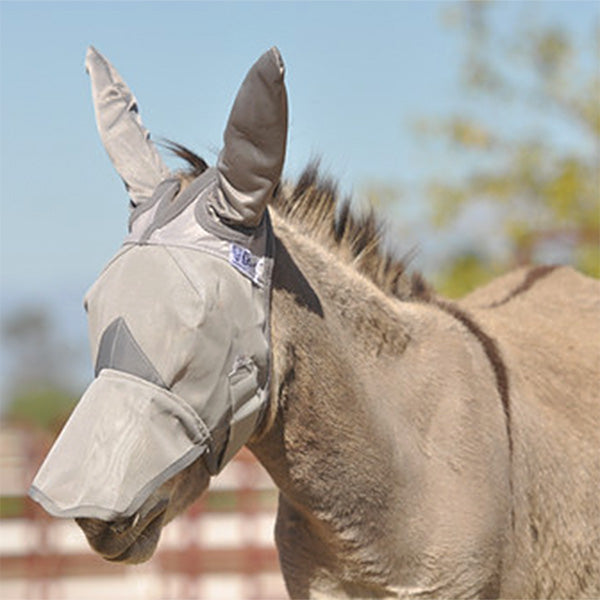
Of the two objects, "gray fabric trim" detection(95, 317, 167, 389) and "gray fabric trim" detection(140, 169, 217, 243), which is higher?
"gray fabric trim" detection(140, 169, 217, 243)

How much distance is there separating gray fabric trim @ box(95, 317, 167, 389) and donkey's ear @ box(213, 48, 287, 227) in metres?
0.42

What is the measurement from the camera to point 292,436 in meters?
3.47

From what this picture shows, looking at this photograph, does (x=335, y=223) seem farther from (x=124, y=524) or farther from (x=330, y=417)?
(x=124, y=524)

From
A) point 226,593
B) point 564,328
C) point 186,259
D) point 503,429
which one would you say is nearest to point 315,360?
point 186,259

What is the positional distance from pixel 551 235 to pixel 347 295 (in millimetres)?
10822

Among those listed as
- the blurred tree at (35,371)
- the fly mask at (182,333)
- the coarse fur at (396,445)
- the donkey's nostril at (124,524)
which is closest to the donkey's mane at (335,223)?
the coarse fur at (396,445)

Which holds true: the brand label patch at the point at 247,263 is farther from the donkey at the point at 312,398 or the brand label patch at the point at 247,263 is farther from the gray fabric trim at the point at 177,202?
the gray fabric trim at the point at 177,202

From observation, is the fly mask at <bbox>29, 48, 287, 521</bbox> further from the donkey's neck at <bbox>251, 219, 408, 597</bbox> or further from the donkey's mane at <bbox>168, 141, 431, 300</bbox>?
the donkey's mane at <bbox>168, 141, 431, 300</bbox>

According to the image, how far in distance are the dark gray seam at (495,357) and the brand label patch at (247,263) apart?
1.07 m

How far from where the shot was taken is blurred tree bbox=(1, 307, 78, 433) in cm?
2923

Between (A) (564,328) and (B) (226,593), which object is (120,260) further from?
(B) (226,593)

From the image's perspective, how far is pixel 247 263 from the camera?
3.27 m

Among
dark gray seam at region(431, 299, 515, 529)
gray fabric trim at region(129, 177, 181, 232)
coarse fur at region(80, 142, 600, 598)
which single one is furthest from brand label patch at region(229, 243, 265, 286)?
dark gray seam at region(431, 299, 515, 529)

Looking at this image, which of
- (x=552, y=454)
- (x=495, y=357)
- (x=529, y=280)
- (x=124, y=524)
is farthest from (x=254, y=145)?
(x=529, y=280)
